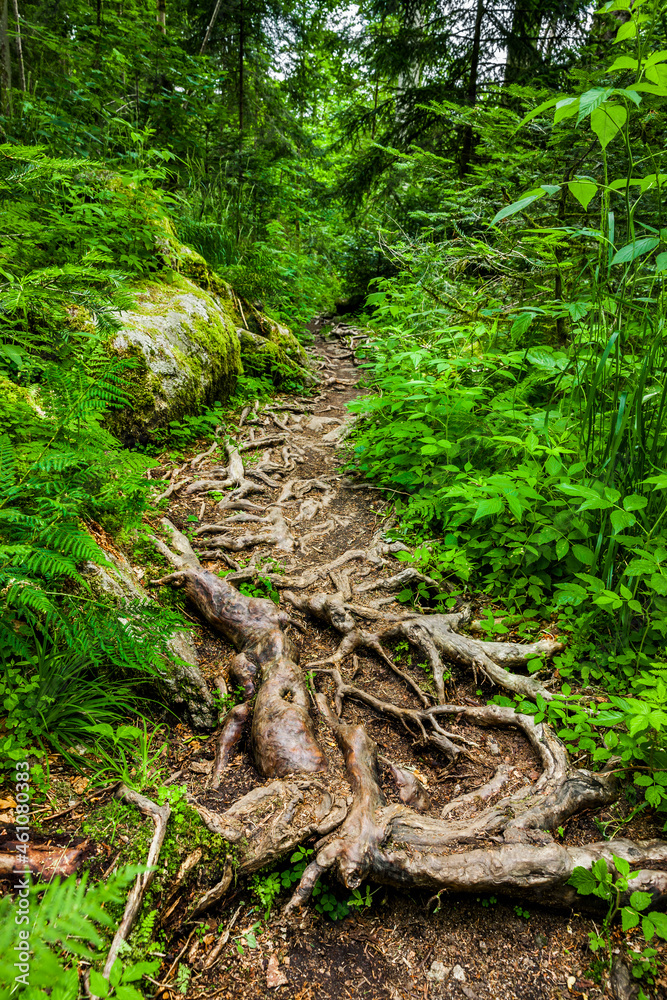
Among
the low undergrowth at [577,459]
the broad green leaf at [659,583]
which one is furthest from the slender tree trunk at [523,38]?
the broad green leaf at [659,583]

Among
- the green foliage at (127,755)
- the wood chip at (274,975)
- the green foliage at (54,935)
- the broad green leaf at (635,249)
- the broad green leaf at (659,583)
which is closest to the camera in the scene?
the green foliage at (54,935)

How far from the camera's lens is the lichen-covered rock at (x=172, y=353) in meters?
4.60

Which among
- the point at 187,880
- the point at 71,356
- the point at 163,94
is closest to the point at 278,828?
→ the point at 187,880

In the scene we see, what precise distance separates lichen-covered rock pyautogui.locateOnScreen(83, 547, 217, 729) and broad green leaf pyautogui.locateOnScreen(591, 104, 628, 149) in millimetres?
2684

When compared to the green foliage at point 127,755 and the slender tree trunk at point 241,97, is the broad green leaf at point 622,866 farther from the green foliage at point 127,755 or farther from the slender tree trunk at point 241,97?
the slender tree trunk at point 241,97

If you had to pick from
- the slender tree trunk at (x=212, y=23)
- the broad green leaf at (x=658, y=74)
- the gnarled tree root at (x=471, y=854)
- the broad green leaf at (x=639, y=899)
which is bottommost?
the gnarled tree root at (x=471, y=854)

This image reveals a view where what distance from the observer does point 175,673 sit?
2.45 meters

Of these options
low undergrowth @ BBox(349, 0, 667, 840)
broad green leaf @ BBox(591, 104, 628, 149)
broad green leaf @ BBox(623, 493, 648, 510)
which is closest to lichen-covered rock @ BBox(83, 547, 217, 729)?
low undergrowth @ BBox(349, 0, 667, 840)

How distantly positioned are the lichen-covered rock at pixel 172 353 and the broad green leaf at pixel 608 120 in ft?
12.2

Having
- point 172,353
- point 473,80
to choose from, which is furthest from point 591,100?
point 473,80

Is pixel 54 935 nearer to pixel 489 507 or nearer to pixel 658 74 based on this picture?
pixel 489 507

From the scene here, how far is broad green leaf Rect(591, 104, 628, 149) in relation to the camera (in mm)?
1552

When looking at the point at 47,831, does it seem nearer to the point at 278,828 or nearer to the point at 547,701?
the point at 278,828

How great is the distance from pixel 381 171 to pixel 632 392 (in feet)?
31.6
